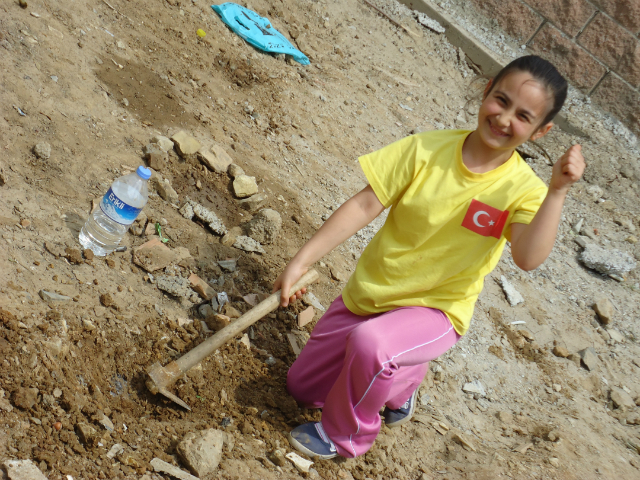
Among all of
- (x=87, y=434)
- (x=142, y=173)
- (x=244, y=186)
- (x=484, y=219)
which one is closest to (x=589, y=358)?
(x=484, y=219)

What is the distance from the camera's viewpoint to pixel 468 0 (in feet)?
21.1

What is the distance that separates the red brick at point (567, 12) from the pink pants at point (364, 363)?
4.75 metres

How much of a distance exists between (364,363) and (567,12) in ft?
17.1

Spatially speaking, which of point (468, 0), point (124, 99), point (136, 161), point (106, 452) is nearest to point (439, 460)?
point (106, 452)

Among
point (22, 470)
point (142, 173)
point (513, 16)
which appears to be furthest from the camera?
point (513, 16)

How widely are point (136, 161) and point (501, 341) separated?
2.60 meters

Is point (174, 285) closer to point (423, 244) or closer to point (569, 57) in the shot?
point (423, 244)

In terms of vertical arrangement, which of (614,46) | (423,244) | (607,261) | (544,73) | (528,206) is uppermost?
(614,46)

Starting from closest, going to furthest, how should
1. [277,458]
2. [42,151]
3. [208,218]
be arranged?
1. [277,458]
2. [42,151]
3. [208,218]

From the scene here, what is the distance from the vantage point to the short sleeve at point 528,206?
2273mm

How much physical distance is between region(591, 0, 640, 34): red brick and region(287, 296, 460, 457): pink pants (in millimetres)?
4702

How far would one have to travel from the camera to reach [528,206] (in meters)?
2.29

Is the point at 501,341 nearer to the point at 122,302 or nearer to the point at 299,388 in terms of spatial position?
the point at 299,388

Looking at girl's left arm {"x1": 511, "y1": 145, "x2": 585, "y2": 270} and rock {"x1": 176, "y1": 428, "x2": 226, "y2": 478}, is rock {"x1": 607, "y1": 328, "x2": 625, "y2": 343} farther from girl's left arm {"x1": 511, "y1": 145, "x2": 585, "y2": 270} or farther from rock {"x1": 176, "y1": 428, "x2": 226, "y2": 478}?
rock {"x1": 176, "y1": 428, "x2": 226, "y2": 478}
